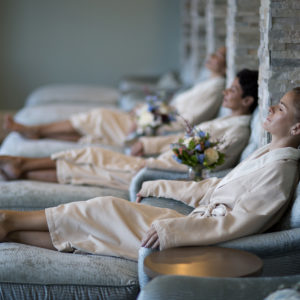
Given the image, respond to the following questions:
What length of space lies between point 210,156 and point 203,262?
1130mm

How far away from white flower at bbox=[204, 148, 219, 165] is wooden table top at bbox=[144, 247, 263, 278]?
974mm

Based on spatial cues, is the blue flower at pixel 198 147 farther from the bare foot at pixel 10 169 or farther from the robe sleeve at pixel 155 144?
the bare foot at pixel 10 169

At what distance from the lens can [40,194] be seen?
3314 millimetres

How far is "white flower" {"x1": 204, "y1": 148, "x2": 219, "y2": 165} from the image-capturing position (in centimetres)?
302

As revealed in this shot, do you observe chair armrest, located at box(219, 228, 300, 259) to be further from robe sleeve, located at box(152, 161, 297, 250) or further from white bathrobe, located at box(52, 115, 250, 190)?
white bathrobe, located at box(52, 115, 250, 190)

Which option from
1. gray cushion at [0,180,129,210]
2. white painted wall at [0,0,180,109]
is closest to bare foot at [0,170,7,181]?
gray cushion at [0,180,129,210]

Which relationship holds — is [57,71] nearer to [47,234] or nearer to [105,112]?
[105,112]

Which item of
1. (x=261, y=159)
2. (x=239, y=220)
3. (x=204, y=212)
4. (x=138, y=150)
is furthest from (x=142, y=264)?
(x=138, y=150)

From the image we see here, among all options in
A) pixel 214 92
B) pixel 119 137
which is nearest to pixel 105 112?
pixel 119 137

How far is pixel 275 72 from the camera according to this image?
299cm

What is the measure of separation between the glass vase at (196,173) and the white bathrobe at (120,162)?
33 centimetres

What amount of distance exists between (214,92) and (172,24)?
5337mm

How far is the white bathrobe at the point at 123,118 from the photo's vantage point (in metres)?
4.66

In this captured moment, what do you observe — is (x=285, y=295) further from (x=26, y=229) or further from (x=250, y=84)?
(x=250, y=84)
